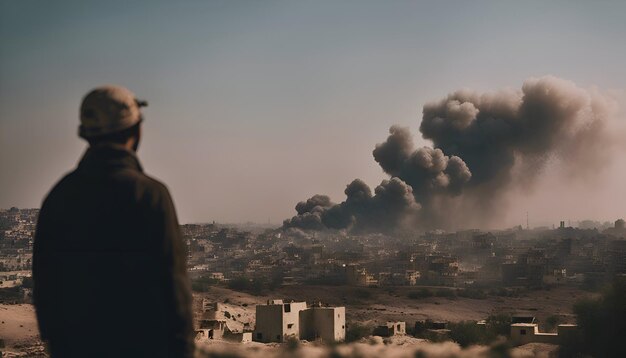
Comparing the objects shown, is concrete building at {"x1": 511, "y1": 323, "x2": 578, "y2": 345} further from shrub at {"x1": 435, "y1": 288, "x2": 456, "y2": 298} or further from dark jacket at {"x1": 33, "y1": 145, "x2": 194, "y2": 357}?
shrub at {"x1": 435, "y1": 288, "x2": 456, "y2": 298}

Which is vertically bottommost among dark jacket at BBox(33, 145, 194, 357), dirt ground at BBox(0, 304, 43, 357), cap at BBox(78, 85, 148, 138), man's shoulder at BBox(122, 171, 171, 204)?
dirt ground at BBox(0, 304, 43, 357)

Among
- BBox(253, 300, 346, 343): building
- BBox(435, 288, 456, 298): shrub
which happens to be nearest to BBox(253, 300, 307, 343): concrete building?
BBox(253, 300, 346, 343): building

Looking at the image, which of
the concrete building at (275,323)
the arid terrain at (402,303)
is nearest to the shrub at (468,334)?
the concrete building at (275,323)

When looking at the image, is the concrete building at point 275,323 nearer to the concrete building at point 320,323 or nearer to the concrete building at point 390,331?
the concrete building at point 320,323

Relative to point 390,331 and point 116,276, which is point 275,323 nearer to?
point 390,331

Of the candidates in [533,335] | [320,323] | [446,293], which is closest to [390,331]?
[320,323]

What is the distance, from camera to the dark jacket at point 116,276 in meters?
4.11

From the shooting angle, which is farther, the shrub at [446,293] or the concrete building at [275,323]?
the shrub at [446,293]

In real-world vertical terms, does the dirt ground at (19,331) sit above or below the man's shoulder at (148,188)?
below

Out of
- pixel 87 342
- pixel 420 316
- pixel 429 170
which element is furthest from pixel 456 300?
pixel 429 170

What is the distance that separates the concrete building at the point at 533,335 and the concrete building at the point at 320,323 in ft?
18.4

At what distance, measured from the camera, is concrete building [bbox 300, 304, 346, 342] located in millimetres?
29141

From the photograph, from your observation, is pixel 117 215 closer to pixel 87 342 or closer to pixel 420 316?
pixel 87 342

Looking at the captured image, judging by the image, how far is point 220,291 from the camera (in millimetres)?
52781
